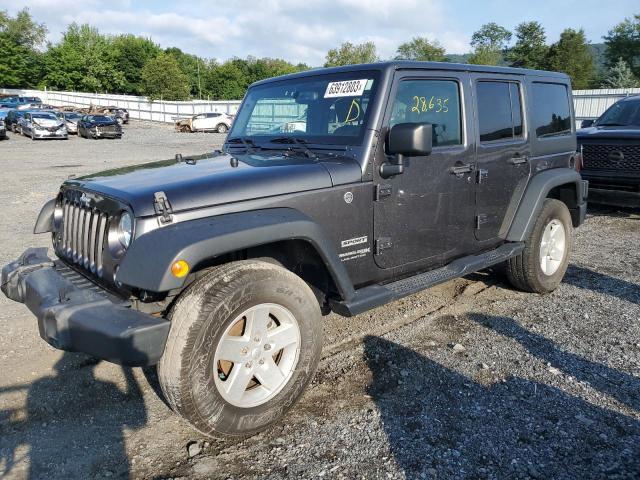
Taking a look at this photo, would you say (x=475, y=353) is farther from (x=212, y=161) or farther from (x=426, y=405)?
(x=212, y=161)

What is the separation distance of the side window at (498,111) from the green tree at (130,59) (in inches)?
3270

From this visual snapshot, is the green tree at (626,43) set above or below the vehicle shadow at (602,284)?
above

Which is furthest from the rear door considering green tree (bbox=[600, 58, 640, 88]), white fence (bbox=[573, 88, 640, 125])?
green tree (bbox=[600, 58, 640, 88])

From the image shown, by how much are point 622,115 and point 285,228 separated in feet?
28.2

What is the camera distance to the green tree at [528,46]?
2793 inches

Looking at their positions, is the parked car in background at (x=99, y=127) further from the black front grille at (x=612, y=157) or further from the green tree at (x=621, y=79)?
the green tree at (x=621, y=79)

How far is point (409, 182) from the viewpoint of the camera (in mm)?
3598

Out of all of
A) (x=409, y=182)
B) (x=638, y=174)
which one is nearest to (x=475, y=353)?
(x=409, y=182)

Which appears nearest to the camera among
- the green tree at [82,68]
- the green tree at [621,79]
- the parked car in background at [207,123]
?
the parked car in background at [207,123]

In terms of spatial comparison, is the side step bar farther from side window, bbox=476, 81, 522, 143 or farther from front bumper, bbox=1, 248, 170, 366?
front bumper, bbox=1, 248, 170, 366

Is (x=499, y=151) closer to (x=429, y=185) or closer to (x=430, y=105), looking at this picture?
(x=430, y=105)

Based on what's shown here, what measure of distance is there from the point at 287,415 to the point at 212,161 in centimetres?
178

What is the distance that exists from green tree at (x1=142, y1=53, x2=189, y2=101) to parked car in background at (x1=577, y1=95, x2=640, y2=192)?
6283 cm

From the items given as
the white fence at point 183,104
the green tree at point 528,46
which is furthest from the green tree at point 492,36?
the white fence at point 183,104
